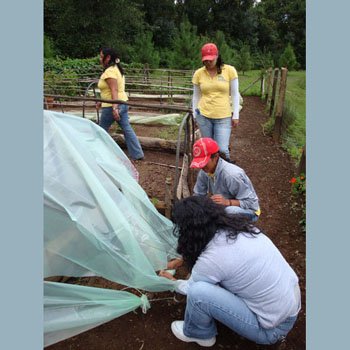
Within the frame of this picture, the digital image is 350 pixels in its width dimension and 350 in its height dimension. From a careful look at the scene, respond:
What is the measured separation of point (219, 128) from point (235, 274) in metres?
2.04

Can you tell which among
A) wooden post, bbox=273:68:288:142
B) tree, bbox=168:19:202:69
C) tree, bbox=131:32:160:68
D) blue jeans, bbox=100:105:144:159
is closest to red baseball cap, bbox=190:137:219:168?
blue jeans, bbox=100:105:144:159

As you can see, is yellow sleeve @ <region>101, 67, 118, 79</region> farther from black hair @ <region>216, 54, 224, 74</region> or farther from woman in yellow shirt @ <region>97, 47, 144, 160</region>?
black hair @ <region>216, 54, 224, 74</region>

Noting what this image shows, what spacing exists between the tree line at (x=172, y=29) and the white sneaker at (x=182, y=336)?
13.5 metres

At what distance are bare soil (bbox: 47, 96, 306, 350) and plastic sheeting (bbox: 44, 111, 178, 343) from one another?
0.18 metres

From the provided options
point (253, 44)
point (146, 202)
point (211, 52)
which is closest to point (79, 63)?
point (211, 52)

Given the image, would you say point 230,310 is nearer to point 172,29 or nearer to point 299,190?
point 299,190

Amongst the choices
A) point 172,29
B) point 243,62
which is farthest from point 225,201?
point 172,29

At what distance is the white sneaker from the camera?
1.88 metres

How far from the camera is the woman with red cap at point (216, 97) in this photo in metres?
3.21

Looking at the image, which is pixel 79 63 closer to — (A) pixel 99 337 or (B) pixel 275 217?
(B) pixel 275 217

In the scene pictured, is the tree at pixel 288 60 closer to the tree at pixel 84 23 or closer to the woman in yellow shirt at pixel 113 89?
the tree at pixel 84 23

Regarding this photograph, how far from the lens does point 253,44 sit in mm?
29594

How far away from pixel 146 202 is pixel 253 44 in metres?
31.1

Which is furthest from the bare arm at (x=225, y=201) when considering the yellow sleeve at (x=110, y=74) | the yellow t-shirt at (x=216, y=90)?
the yellow sleeve at (x=110, y=74)
